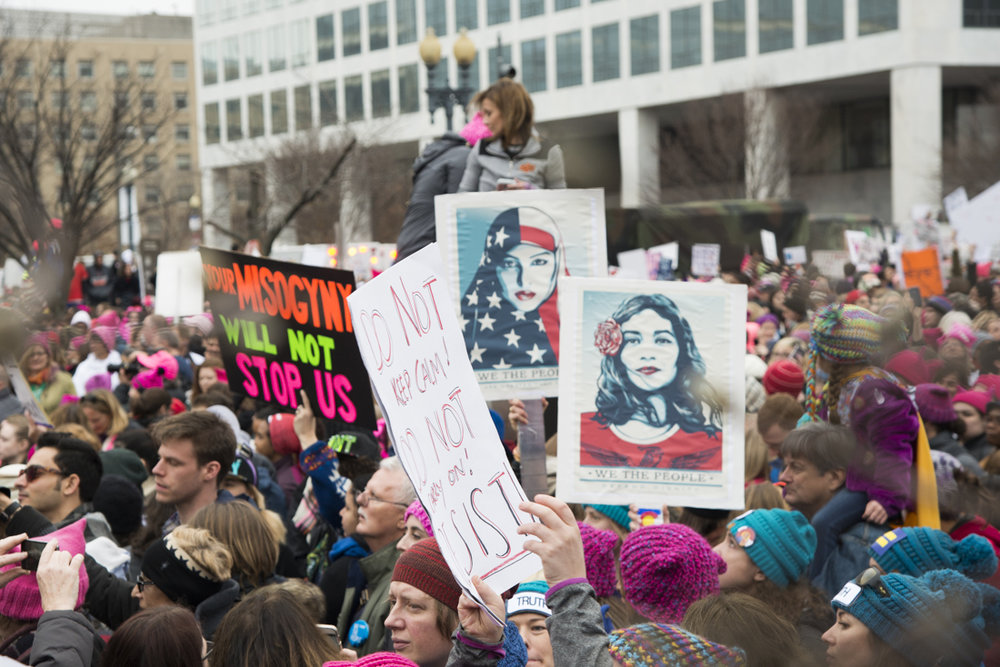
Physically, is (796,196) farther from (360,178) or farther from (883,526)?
(883,526)

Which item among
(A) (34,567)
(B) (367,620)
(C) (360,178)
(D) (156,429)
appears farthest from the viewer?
(C) (360,178)

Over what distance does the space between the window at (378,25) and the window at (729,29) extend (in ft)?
61.2

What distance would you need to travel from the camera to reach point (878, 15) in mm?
45406

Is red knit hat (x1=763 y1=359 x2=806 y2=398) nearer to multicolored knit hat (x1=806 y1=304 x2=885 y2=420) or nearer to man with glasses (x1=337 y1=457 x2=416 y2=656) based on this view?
multicolored knit hat (x1=806 y1=304 x2=885 y2=420)

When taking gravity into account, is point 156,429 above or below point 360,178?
below

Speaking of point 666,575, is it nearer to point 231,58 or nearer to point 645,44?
point 645,44

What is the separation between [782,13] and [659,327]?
45.7m

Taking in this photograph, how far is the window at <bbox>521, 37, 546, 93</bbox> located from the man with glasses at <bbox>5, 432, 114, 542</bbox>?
50472 mm

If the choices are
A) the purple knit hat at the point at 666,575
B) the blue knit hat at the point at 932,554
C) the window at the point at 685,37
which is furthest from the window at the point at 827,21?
the purple knit hat at the point at 666,575

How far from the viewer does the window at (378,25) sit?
61.7 metres

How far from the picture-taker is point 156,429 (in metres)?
5.47

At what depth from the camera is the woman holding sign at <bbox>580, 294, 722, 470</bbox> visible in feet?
15.8

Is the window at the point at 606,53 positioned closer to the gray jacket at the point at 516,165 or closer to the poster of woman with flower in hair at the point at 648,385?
the gray jacket at the point at 516,165

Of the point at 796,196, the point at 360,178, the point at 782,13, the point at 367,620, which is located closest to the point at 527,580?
the point at 367,620
